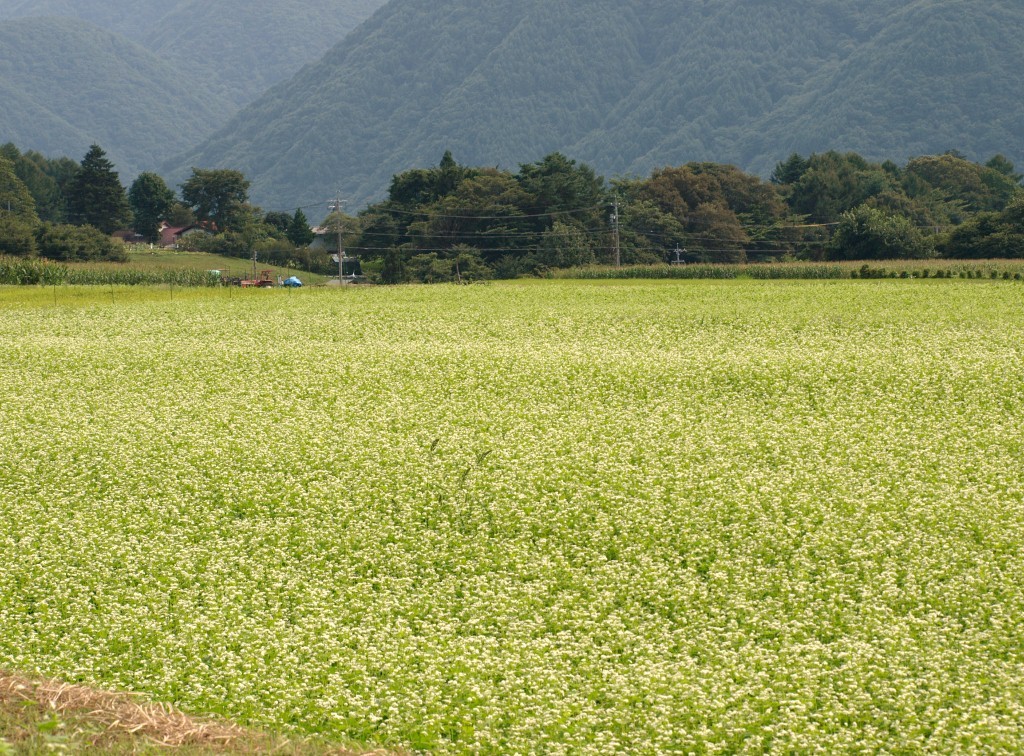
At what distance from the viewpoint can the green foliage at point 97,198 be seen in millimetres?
152750

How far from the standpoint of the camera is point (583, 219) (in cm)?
12175

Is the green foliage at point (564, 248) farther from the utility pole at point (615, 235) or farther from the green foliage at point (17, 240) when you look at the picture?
the green foliage at point (17, 240)

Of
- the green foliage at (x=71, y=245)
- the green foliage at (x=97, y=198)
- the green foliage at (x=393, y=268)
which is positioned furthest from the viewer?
the green foliage at (x=97, y=198)

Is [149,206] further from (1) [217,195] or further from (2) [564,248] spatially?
(2) [564,248]

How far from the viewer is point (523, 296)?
59.7 meters

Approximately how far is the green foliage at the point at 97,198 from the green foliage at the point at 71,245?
34259 millimetres

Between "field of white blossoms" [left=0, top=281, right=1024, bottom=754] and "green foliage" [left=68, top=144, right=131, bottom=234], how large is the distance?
124 meters

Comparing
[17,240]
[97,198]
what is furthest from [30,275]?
[97,198]

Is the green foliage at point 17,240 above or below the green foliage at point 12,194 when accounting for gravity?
below

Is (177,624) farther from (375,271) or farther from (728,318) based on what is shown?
(375,271)

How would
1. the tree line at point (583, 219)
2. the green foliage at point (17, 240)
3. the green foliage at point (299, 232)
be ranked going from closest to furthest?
the green foliage at point (17, 240), the tree line at point (583, 219), the green foliage at point (299, 232)

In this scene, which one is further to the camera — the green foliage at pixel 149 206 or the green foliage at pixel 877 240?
the green foliage at pixel 149 206

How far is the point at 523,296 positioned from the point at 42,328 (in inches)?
923

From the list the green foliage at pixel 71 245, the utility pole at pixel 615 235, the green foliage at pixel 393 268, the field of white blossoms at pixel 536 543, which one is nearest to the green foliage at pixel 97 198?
the green foliage at pixel 71 245
